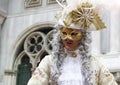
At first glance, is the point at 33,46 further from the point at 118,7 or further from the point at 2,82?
the point at 118,7

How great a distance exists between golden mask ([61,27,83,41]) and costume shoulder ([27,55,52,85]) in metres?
0.16

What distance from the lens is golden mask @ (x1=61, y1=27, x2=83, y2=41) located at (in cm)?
208

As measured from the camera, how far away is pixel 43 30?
27.3 ft

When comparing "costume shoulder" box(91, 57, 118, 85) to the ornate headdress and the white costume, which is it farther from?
the ornate headdress

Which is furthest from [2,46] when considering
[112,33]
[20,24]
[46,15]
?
[112,33]

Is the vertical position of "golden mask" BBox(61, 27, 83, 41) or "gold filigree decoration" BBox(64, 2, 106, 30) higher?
"gold filigree decoration" BBox(64, 2, 106, 30)

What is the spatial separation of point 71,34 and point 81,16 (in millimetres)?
112

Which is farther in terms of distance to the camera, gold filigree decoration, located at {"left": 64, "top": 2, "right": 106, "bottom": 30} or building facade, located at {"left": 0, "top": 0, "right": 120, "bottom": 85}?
building facade, located at {"left": 0, "top": 0, "right": 120, "bottom": 85}

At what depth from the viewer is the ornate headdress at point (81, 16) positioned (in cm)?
206

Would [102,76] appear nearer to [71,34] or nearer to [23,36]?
[71,34]

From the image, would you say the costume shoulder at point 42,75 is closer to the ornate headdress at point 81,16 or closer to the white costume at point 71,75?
the white costume at point 71,75

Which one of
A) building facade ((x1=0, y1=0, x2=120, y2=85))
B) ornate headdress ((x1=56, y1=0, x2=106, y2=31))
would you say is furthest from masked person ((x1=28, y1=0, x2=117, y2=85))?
building facade ((x1=0, y1=0, x2=120, y2=85))

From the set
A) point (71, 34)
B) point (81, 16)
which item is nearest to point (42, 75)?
point (71, 34)

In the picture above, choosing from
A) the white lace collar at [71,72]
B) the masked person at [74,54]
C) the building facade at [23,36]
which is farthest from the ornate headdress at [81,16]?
the building facade at [23,36]
